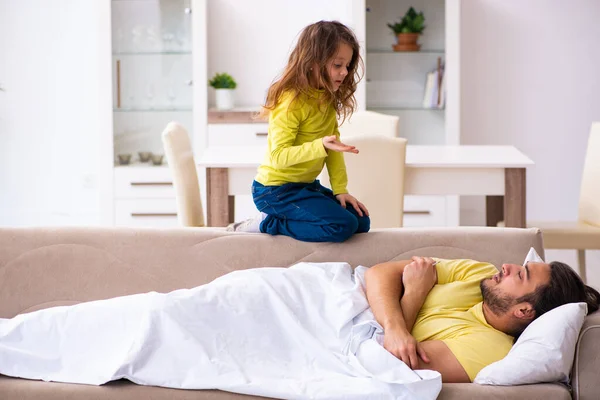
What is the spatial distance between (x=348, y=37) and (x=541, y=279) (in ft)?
2.92

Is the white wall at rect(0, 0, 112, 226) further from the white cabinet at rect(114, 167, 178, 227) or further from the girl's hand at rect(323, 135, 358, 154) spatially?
the girl's hand at rect(323, 135, 358, 154)

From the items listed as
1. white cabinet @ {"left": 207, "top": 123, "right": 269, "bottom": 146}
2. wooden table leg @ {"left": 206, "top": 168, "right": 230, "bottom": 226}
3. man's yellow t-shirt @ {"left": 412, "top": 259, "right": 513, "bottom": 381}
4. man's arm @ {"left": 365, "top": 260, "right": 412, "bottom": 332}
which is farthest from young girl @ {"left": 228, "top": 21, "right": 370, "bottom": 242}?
white cabinet @ {"left": 207, "top": 123, "right": 269, "bottom": 146}

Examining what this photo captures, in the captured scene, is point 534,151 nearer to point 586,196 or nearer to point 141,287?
point 586,196

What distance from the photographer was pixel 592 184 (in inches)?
157

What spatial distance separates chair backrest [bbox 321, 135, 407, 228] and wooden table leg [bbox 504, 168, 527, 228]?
434 mm

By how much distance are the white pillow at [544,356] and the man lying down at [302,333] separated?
0.22 feet

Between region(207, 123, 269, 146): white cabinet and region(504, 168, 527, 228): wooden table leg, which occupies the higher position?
region(207, 123, 269, 146): white cabinet

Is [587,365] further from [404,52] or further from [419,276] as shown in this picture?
[404,52]

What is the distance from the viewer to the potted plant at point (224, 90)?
17.5 ft

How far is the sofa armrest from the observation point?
1935mm

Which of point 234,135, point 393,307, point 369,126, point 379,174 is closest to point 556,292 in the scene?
point 393,307

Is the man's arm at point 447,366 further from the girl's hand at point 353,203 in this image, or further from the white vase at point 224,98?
the white vase at point 224,98

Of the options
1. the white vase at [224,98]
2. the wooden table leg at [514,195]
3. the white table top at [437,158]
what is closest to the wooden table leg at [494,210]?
the white table top at [437,158]

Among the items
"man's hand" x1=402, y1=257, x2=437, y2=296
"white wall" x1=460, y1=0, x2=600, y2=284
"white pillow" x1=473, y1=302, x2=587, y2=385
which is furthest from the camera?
"white wall" x1=460, y1=0, x2=600, y2=284
